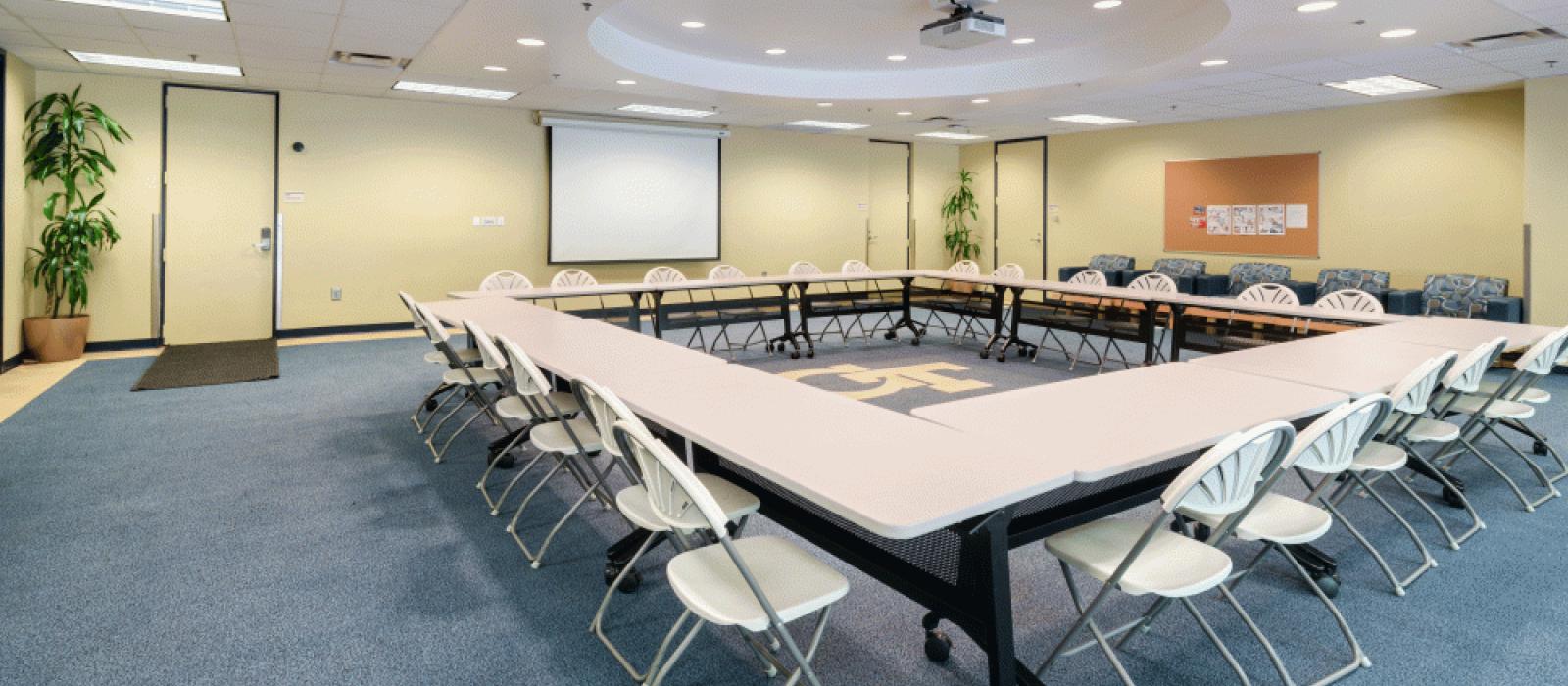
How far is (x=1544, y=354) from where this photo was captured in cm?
352

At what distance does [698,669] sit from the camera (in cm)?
233

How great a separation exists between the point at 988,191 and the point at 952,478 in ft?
38.0

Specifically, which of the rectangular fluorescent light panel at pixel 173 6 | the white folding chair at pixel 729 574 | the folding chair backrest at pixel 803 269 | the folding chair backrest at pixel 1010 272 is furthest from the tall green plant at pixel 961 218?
the white folding chair at pixel 729 574

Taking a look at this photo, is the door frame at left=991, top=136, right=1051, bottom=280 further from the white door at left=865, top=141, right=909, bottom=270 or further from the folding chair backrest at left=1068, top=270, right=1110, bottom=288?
the folding chair backrest at left=1068, top=270, right=1110, bottom=288

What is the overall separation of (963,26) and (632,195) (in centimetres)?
576

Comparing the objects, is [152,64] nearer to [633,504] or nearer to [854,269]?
[854,269]

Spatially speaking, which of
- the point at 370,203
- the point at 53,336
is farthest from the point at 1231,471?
the point at 370,203

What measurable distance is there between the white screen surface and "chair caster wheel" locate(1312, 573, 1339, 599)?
842 centimetres

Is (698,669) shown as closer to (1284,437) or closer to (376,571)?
(376,571)

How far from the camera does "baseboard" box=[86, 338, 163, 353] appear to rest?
7.60 meters

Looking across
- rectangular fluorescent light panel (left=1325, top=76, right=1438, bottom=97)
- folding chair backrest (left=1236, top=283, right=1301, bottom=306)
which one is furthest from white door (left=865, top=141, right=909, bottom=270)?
folding chair backrest (left=1236, top=283, right=1301, bottom=306)

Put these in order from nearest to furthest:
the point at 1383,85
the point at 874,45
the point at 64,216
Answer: the point at 874,45 < the point at 64,216 < the point at 1383,85

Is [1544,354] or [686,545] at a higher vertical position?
[1544,354]

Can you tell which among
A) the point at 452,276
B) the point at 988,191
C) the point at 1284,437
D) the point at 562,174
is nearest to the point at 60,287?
the point at 452,276
